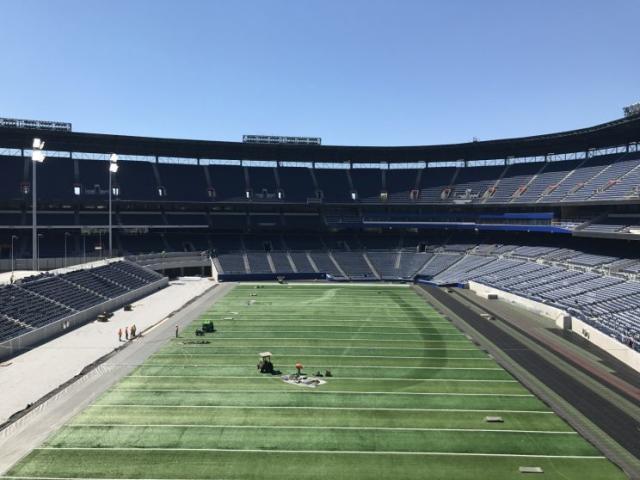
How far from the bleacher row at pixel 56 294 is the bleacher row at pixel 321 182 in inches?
774

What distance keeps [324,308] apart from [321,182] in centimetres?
3721

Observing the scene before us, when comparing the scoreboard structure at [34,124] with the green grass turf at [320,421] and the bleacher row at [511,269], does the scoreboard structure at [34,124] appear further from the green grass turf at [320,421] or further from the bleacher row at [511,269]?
the green grass turf at [320,421]

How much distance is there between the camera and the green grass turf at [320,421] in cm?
1566

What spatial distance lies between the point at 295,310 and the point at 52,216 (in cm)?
3944

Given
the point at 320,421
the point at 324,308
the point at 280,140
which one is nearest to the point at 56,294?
the point at 324,308

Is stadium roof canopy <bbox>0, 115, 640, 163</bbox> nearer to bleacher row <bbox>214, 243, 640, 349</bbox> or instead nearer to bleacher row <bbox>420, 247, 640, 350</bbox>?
bleacher row <bbox>214, 243, 640, 349</bbox>

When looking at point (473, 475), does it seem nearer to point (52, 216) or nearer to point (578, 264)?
point (578, 264)

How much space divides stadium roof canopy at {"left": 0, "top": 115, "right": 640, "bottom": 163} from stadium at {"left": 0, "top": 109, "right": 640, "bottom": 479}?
39cm

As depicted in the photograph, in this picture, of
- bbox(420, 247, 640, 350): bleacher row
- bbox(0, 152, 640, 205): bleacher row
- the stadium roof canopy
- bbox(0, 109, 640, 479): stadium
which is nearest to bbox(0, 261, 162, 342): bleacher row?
bbox(0, 109, 640, 479): stadium

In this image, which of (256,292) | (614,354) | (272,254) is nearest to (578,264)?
(614,354)

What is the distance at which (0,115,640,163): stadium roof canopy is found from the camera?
5734cm

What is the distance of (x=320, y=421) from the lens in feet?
62.6

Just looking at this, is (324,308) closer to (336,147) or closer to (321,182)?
(336,147)

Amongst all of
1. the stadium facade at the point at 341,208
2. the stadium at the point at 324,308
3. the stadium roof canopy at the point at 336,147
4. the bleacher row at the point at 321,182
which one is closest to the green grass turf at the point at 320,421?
the stadium at the point at 324,308
